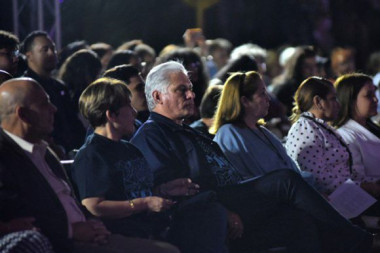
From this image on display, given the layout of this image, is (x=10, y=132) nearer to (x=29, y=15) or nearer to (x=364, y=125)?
(x=364, y=125)

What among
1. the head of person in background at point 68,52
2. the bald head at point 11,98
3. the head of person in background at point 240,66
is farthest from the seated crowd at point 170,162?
the head of person in background at point 68,52

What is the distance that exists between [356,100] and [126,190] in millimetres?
2787

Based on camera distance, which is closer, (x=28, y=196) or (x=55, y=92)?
(x=28, y=196)

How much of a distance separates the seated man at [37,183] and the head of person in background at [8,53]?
2.00 metres

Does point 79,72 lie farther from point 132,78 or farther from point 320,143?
point 320,143

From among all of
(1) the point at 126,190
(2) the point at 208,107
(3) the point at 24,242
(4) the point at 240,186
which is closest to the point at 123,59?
(2) the point at 208,107

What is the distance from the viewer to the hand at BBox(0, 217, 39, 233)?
3893mm

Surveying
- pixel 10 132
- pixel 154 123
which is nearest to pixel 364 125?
pixel 154 123

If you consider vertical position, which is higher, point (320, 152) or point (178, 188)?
point (178, 188)

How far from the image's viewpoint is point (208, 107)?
22.2ft

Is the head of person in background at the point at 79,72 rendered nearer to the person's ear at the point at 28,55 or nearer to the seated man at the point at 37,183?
the person's ear at the point at 28,55

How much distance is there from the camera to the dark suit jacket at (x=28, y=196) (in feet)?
13.0

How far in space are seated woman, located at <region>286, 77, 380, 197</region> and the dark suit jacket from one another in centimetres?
261

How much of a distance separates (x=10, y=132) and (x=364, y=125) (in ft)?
11.9
